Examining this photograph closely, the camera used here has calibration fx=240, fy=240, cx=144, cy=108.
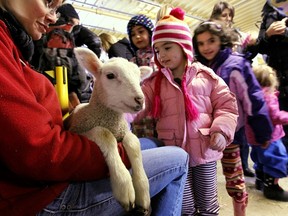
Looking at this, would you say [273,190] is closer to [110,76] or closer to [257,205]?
[257,205]

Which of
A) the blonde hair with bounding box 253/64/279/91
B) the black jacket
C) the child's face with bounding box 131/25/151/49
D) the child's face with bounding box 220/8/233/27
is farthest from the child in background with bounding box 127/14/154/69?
the blonde hair with bounding box 253/64/279/91

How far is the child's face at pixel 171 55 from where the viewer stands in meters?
1.07

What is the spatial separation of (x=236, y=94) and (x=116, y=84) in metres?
0.79

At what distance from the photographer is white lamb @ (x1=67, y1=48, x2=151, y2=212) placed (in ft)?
1.80

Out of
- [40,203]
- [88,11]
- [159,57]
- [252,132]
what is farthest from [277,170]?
[88,11]

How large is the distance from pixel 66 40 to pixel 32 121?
89cm

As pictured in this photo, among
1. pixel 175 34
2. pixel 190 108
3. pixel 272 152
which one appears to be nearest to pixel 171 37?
pixel 175 34

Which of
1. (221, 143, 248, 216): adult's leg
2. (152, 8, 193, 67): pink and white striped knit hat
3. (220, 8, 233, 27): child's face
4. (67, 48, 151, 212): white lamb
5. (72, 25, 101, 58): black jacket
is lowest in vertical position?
(221, 143, 248, 216): adult's leg

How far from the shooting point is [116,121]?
2.33ft

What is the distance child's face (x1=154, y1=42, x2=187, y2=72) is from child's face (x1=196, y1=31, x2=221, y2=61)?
1.06 feet

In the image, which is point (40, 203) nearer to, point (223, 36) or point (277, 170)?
point (223, 36)

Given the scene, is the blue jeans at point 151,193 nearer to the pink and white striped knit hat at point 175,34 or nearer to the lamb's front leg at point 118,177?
the lamb's front leg at point 118,177

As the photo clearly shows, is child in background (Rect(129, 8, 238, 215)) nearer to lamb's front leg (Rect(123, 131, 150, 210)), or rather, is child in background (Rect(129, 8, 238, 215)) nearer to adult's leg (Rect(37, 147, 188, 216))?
adult's leg (Rect(37, 147, 188, 216))

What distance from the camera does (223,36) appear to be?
1.32m
